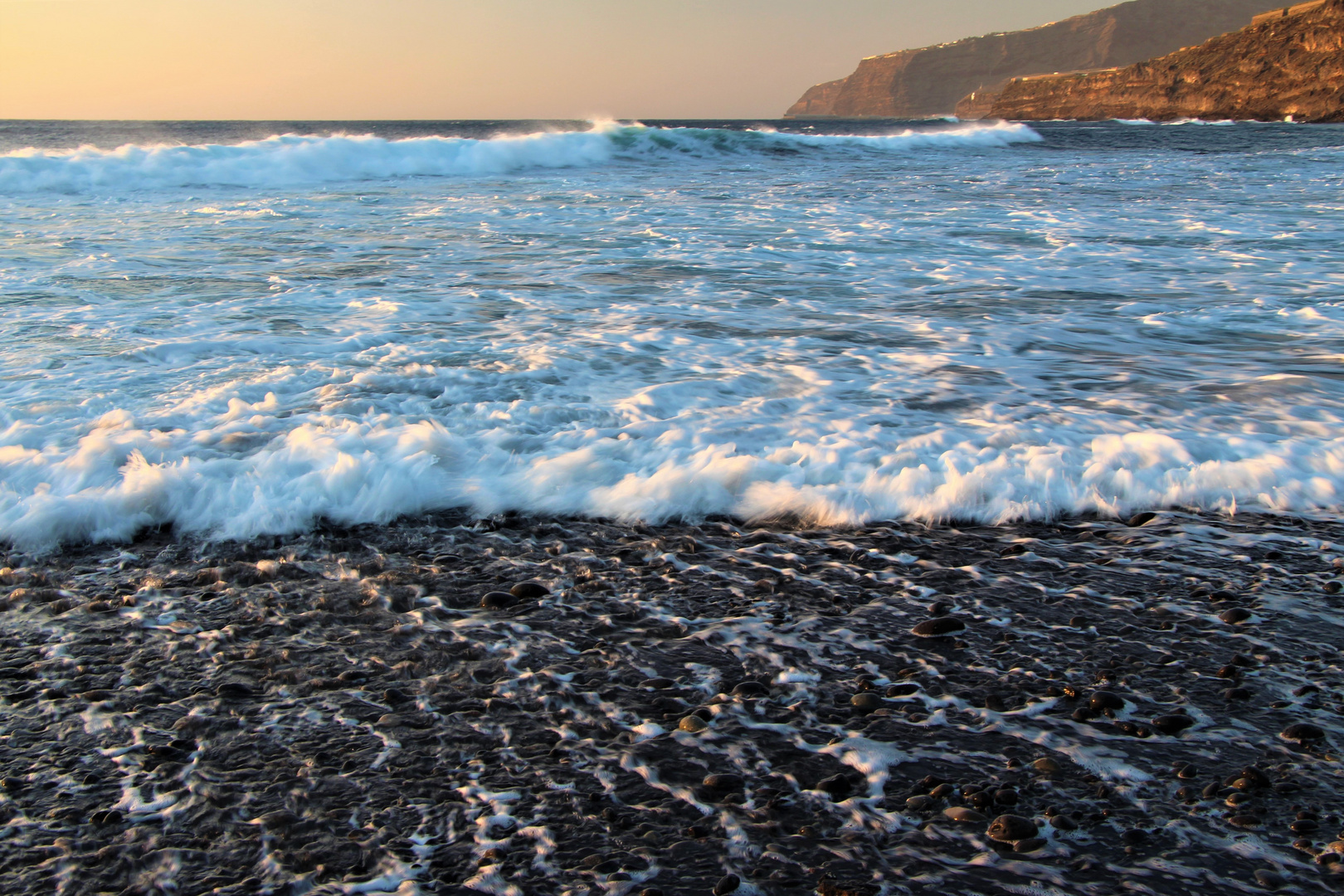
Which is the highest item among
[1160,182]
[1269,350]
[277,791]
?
[1160,182]

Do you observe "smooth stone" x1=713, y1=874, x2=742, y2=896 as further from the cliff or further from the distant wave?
the cliff

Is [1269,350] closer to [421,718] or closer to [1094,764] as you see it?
[1094,764]

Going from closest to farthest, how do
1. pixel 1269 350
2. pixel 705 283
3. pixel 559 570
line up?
pixel 559 570 < pixel 1269 350 < pixel 705 283

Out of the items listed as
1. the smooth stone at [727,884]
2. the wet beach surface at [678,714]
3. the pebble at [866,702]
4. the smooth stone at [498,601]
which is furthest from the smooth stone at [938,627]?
the smooth stone at [498,601]

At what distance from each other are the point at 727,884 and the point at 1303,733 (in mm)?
1317

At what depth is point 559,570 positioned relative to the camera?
8.14ft

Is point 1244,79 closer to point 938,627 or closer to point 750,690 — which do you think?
point 938,627

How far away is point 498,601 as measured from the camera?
90.3 inches

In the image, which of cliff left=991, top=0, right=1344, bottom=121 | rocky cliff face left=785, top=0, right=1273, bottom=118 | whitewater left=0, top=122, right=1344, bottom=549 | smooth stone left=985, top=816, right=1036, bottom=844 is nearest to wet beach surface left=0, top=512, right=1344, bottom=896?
smooth stone left=985, top=816, right=1036, bottom=844

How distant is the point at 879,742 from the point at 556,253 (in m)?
7.22

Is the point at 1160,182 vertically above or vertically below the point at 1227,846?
above

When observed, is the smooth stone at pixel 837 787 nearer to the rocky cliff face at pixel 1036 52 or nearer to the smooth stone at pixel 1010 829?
the smooth stone at pixel 1010 829

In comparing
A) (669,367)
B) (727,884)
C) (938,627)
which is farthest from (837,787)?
(669,367)

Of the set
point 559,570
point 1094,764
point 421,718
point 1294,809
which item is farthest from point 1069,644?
point 421,718
